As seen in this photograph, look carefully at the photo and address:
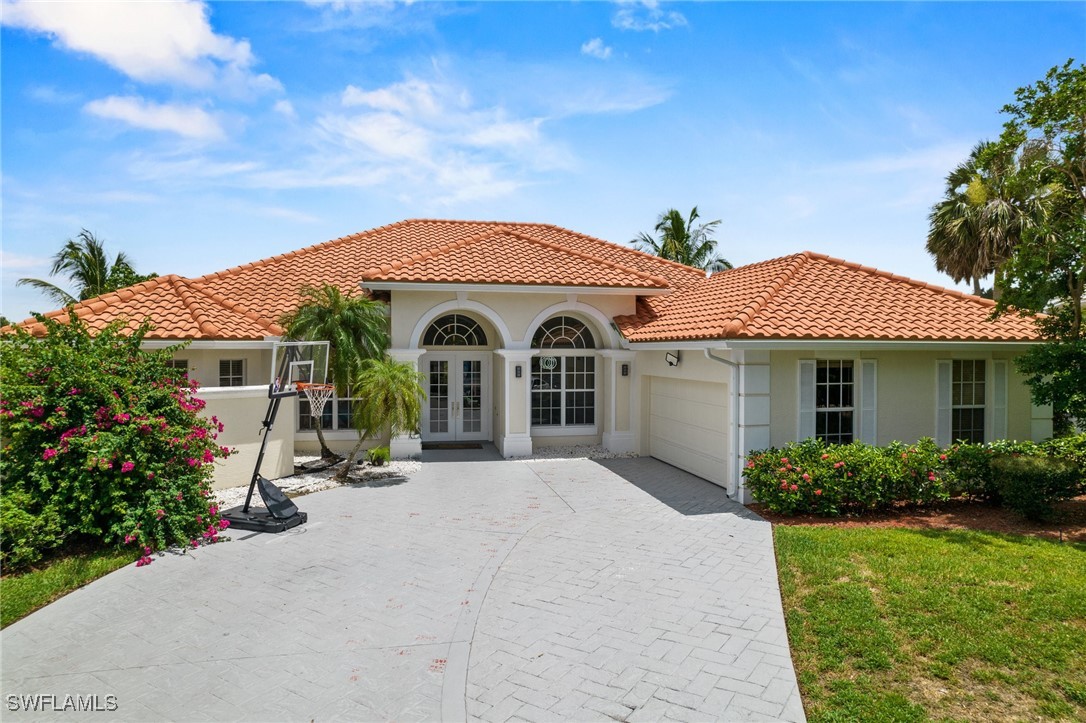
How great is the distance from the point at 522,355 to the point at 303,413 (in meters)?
5.98

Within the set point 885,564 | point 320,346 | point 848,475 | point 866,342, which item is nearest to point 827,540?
point 885,564

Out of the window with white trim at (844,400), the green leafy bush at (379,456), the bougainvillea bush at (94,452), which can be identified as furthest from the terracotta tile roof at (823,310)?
the bougainvillea bush at (94,452)

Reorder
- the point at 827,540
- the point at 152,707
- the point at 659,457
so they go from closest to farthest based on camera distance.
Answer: the point at 152,707, the point at 827,540, the point at 659,457

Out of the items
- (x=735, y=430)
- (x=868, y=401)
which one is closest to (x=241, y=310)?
(x=735, y=430)

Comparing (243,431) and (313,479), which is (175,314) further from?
(313,479)

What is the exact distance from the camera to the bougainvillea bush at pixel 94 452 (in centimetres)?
827

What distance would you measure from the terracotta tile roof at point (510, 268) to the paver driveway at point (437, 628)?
657 cm

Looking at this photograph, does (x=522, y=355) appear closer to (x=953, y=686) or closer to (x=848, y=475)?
(x=848, y=475)

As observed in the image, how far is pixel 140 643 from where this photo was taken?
19.8 feet

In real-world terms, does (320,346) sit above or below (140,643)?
above

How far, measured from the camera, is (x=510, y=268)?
625 inches

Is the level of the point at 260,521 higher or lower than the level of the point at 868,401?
lower

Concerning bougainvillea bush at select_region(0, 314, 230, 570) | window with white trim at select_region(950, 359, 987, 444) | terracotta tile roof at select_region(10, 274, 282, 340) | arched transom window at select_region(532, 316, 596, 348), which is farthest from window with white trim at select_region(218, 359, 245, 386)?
window with white trim at select_region(950, 359, 987, 444)

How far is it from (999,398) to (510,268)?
36.8 ft
